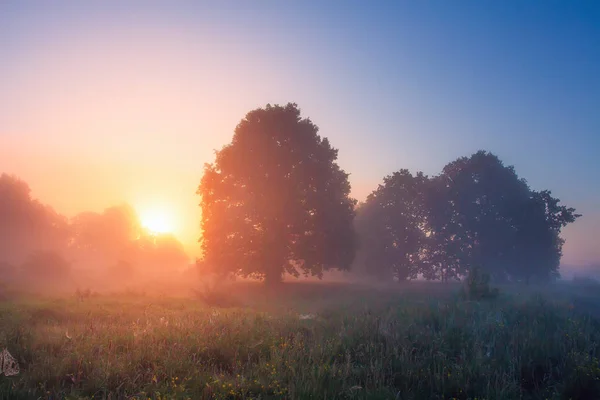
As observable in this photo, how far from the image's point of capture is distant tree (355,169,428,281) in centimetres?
3684

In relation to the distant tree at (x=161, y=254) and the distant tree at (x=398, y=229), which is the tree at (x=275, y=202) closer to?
the distant tree at (x=398, y=229)

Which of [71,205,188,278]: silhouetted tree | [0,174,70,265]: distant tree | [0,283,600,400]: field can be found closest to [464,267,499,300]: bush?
[0,283,600,400]: field

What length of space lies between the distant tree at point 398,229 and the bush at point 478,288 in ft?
47.2

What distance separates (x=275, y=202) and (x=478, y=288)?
15.4m

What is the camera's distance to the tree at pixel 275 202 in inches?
1009

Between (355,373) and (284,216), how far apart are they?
65.9 feet

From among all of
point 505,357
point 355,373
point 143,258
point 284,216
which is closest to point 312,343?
point 355,373

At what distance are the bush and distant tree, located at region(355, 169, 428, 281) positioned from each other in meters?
14.4

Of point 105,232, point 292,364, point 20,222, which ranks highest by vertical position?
point 20,222

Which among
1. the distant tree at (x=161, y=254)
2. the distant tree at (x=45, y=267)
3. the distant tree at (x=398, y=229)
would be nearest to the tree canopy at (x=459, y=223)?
the distant tree at (x=398, y=229)

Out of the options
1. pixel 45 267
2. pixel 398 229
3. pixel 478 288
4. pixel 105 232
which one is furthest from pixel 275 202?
pixel 105 232

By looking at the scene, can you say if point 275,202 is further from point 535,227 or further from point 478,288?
point 535,227

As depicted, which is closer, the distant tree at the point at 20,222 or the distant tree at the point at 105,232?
the distant tree at the point at 20,222

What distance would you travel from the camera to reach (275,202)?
25.4m
